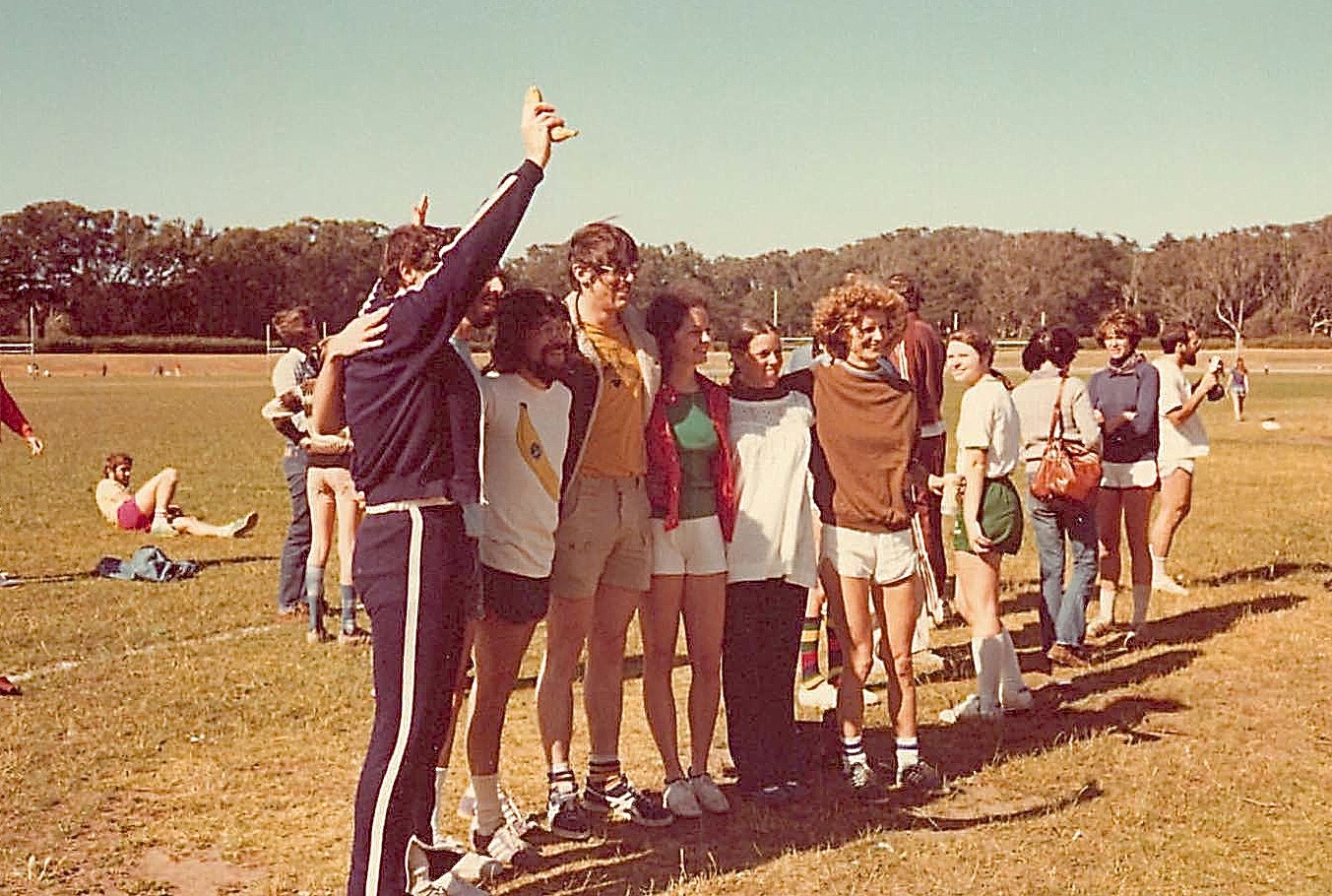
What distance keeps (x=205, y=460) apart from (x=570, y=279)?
19.4m

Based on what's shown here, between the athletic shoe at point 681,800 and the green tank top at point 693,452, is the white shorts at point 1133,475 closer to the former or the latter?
the green tank top at point 693,452

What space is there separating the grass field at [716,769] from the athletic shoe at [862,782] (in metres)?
0.09

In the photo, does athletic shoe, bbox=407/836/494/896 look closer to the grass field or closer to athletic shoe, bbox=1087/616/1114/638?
the grass field

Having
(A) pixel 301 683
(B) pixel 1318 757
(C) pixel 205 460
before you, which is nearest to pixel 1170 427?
(B) pixel 1318 757

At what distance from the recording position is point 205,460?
23.8 metres

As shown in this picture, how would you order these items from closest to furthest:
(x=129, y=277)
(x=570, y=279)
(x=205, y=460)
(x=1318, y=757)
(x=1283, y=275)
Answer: (x=570, y=279) → (x=1318, y=757) → (x=205, y=460) → (x=129, y=277) → (x=1283, y=275)

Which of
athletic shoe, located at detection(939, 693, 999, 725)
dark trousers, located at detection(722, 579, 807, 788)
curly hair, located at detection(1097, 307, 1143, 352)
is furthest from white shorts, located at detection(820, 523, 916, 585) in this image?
curly hair, located at detection(1097, 307, 1143, 352)

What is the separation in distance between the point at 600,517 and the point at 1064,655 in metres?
4.18

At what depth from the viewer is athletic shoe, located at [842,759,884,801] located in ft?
Answer: 21.0

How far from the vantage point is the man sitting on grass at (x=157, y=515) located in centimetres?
1519

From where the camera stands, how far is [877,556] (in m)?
6.40

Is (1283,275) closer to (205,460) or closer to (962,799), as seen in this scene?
(205,460)

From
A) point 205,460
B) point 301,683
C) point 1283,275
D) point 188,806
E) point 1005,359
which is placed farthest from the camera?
point 1283,275

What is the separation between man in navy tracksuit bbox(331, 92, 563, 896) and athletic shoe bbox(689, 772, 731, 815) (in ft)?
6.30
